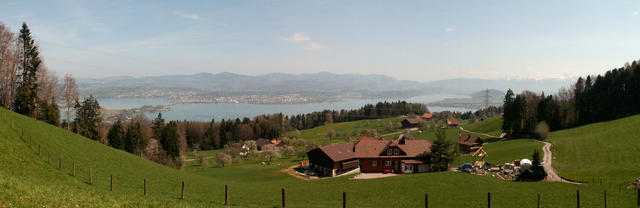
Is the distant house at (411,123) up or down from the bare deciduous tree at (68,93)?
down

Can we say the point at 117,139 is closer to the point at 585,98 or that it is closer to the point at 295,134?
the point at 295,134

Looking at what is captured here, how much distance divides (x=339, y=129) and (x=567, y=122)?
71.4 metres

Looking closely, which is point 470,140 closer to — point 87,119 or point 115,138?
point 115,138

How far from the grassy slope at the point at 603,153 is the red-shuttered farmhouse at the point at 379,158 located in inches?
614

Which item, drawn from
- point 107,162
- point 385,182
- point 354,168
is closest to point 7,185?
point 107,162

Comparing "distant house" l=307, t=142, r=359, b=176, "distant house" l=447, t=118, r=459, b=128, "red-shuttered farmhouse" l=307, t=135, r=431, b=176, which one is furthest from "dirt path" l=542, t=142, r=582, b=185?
"distant house" l=447, t=118, r=459, b=128

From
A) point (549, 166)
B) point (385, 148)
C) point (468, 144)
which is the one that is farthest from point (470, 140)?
point (549, 166)

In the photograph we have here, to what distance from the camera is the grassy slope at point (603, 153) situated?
27978 millimetres

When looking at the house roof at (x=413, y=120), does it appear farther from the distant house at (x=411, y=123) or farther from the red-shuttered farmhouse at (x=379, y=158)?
the red-shuttered farmhouse at (x=379, y=158)

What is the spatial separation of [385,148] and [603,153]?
81.5ft

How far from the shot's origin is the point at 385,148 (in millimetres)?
46031

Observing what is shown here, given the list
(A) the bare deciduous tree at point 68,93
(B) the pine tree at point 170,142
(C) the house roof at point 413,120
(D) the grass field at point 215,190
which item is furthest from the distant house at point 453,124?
(A) the bare deciduous tree at point 68,93

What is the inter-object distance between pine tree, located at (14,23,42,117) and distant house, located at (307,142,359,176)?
37002mm

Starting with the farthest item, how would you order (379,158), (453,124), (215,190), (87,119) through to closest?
(453,124) → (87,119) → (379,158) → (215,190)
